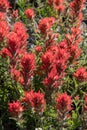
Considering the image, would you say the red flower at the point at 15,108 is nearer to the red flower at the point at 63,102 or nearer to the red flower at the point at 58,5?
the red flower at the point at 63,102

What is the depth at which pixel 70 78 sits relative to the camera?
13.5ft

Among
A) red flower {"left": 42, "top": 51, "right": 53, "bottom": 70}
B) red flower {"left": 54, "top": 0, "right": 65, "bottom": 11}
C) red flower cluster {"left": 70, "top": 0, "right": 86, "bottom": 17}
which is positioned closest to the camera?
red flower {"left": 42, "top": 51, "right": 53, "bottom": 70}

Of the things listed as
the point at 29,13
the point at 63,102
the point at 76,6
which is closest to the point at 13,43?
the point at 63,102

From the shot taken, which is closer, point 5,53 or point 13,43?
point 13,43

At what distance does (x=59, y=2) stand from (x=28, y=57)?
1.86 metres

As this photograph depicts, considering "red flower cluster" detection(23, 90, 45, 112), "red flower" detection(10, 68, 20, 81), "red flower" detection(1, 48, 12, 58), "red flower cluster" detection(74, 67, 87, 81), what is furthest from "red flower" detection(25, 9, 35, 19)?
"red flower cluster" detection(23, 90, 45, 112)

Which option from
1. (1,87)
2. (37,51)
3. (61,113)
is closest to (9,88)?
(1,87)

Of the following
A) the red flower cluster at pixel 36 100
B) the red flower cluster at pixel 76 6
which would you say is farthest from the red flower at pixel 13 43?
the red flower cluster at pixel 76 6

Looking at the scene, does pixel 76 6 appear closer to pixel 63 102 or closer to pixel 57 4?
pixel 57 4

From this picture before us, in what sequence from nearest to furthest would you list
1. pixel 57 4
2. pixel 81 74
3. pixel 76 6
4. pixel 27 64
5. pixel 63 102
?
pixel 63 102 < pixel 27 64 < pixel 81 74 < pixel 76 6 < pixel 57 4

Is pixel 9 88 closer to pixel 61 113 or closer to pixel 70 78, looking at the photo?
pixel 70 78

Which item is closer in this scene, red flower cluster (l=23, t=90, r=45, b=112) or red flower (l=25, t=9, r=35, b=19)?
red flower cluster (l=23, t=90, r=45, b=112)

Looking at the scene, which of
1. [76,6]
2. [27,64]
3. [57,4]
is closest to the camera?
[27,64]

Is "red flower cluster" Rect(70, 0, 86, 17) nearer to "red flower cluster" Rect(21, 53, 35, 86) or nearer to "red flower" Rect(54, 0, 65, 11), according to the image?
"red flower" Rect(54, 0, 65, 11)
